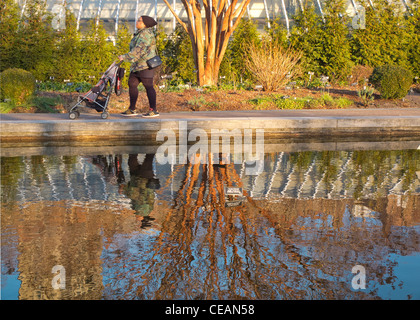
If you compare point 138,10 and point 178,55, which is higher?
point 138,10

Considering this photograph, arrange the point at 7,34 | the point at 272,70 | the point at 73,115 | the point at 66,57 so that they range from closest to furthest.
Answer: the point at 73,115 < the point at 272,70 < the point at 7,34 < the point at 66,57

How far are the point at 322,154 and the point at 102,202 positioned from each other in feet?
14.8

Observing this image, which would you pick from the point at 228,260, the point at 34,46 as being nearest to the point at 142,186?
the point at 228,260

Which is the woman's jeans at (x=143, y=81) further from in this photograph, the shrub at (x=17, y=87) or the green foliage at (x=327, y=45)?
the green foliage at (x=327, y=45)

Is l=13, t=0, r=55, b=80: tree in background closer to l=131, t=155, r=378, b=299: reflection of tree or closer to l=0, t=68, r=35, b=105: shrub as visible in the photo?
l=0, t=68, r=35, b=105: shrub

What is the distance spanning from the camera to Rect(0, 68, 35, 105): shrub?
1531cm

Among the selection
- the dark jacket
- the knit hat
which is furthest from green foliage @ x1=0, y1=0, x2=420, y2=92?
the dark jacket

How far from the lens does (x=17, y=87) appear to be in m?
15.3

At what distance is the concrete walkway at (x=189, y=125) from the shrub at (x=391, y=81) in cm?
408

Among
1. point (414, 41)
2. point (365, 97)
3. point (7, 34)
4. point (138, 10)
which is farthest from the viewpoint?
point (138, 10)

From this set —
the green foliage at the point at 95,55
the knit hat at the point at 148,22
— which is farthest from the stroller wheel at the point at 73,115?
the green foliage at the point at 95,55

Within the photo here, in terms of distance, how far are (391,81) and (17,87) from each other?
9287 mm

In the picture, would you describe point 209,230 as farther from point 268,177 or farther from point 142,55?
point 142,55
